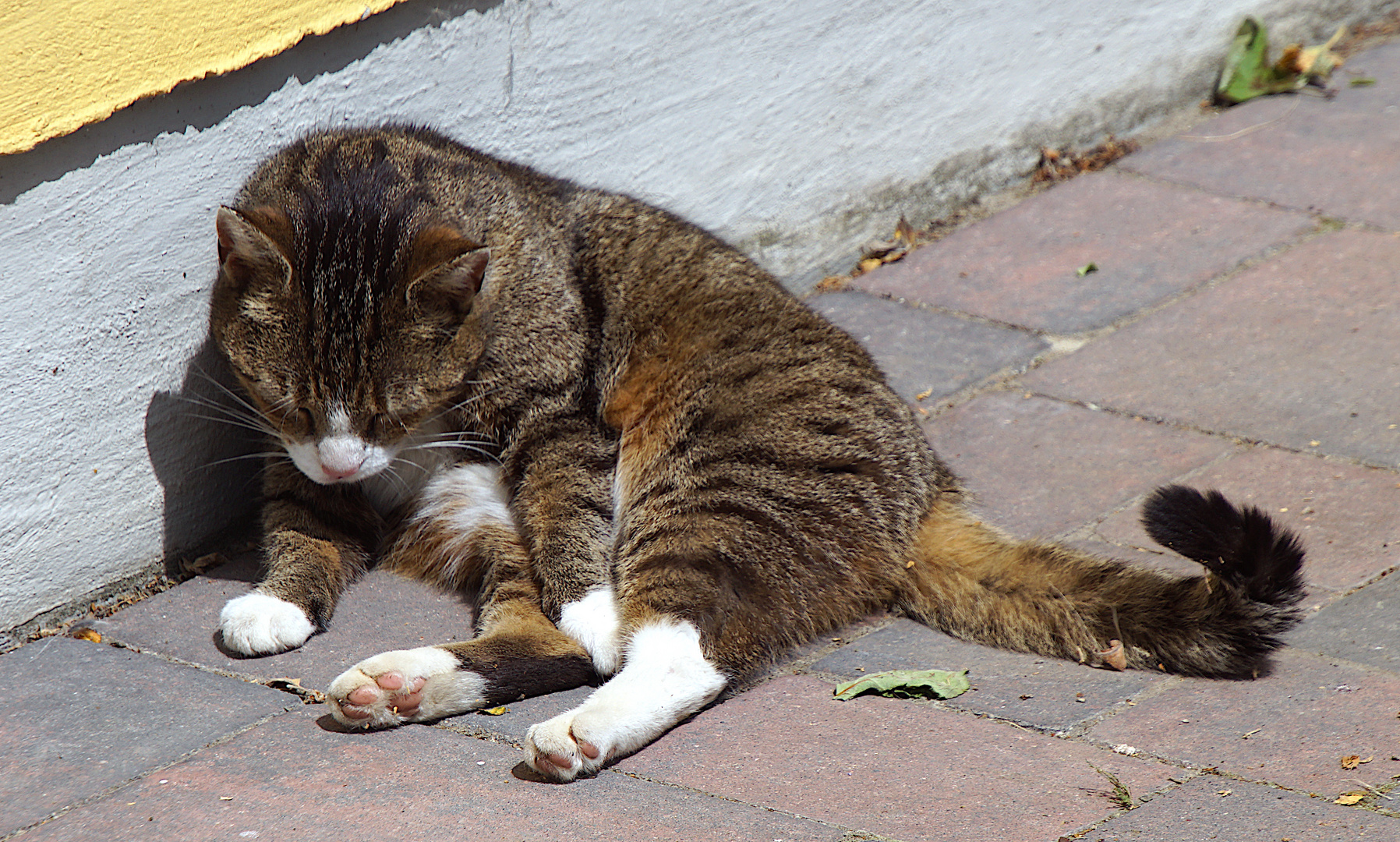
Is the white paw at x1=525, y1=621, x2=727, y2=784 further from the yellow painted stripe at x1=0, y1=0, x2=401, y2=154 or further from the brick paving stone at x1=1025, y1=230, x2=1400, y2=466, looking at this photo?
the brick paving stone at x1=1025, y1=230, x2=1400, y2=466

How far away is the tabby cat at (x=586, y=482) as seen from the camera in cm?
283

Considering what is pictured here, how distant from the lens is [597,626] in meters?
3.03

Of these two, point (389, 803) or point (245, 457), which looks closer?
point (389, 803)

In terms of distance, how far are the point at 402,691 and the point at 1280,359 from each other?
9.03 ft

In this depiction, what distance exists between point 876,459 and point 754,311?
531 mm

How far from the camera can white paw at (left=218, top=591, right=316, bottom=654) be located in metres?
3.06

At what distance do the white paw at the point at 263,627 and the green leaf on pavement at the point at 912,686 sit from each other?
1.19 metres

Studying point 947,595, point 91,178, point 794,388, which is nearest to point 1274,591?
point 947,595

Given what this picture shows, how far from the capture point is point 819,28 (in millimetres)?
4609

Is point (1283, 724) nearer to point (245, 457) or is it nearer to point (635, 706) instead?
point (635, 706)

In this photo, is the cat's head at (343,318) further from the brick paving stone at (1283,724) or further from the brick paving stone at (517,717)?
the brick paving stone at (1283,724)

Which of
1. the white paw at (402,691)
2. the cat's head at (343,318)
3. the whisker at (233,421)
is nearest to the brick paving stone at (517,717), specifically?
the white paw at (402,691)

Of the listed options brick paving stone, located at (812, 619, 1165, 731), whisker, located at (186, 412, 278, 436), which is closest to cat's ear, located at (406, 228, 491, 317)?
whisker, located at (186, 412, 278, 436)

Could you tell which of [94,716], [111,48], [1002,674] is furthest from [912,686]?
[111,48]
